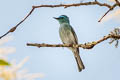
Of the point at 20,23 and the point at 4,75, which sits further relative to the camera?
the point at 20,23

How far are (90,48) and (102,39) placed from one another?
200 millimetres

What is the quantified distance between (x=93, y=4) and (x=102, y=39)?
33 cm

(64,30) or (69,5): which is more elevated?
(69,5)

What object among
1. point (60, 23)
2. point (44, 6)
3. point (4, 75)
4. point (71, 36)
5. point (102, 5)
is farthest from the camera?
point (60, 23)

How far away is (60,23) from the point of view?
37.4 ft

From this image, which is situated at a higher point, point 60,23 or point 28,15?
point 28,15

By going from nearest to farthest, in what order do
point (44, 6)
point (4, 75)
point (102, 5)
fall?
point (4, 75) < point (102, 5) < point (44, 6)

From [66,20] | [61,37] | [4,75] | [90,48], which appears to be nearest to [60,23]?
[66,20]

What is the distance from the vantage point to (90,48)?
279 centimetres

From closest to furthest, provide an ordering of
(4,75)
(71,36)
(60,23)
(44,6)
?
(4,75) → (44,6) → (71,36) → (60,23)

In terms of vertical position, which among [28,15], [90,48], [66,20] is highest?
[28,15]

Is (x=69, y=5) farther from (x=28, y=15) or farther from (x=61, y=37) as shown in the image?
(x=61, y=37)

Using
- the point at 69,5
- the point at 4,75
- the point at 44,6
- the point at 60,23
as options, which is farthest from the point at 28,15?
the point at 60,23

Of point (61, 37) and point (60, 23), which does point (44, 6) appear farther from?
point (60, 23)
